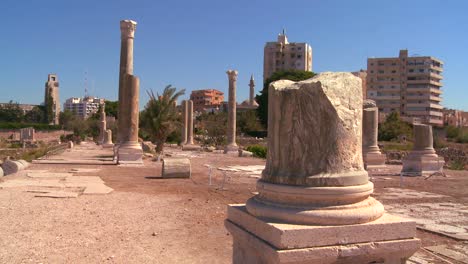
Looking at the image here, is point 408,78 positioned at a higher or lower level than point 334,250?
higher

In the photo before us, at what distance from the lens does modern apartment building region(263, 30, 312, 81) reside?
94.4 meters

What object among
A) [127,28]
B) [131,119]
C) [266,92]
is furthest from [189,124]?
[266,92]

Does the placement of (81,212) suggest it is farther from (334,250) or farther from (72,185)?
(334,250)

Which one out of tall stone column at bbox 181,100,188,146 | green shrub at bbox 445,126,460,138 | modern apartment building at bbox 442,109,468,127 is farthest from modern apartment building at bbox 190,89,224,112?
tall stone column at bbox 181,100,188,146

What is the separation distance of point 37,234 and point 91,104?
595 ft

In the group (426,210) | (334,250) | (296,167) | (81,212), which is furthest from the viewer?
(426,210)

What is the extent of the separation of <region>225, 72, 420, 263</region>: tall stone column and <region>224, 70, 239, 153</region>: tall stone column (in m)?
27.1

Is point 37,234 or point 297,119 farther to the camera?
point 37,234

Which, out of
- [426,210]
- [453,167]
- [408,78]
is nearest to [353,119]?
[426,210]

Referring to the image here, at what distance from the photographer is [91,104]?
17925cm

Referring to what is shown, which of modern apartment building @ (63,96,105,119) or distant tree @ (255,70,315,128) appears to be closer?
distant tree @ (255,70,315,128)

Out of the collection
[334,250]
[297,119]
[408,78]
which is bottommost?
[334,250]

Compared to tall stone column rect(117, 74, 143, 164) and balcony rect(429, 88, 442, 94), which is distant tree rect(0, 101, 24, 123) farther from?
balcony rect(429, 88, 442, 94)

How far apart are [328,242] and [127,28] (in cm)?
2163
